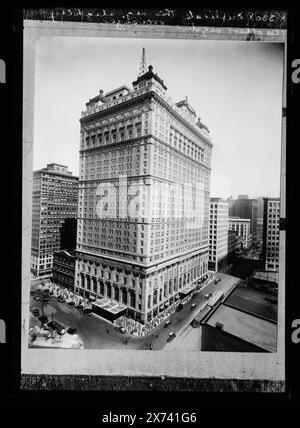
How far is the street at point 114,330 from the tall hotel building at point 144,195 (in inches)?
16.3

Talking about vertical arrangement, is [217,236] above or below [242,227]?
below

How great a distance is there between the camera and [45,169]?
4.01 meters

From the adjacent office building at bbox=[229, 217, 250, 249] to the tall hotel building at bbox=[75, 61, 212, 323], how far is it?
0.66 metres

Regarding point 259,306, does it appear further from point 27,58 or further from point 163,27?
point 27,58

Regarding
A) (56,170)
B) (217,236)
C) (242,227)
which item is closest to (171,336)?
(217,236)

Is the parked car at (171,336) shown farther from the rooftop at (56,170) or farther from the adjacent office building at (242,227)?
the rooftop at (56,170)

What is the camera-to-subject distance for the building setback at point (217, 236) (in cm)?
455

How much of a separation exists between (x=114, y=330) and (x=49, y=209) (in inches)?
131

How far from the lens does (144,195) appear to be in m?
4.30

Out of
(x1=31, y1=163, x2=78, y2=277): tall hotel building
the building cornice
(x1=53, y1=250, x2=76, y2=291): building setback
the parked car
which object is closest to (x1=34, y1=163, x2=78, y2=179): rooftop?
(x1=31, y1=163, x2=78, y2=277): tall hotel building

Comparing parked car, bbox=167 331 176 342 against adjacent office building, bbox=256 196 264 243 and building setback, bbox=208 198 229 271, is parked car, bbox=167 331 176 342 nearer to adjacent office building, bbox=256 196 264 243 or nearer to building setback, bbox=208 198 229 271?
building setback, bbox=208 198 229 271

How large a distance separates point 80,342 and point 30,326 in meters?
1.18

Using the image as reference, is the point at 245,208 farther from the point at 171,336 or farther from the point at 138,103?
the point at 138,103
